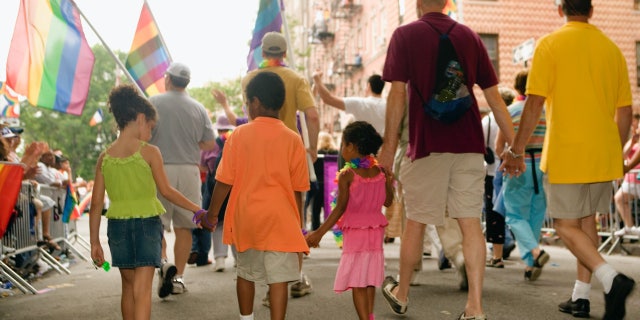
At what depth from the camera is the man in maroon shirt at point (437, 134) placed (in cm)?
523

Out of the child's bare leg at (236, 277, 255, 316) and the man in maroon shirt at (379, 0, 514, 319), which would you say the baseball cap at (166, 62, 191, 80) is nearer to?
the man in maroon shirt at (379, 0, 514, 319)

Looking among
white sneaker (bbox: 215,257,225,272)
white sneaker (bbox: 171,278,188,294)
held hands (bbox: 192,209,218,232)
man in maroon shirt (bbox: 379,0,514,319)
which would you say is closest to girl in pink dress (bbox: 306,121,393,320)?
man in maroon shirt (bbox: 379,0,514,319)

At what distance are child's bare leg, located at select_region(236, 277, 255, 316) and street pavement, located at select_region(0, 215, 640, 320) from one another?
1141mm

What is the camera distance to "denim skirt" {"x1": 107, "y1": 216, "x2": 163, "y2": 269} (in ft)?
15.8

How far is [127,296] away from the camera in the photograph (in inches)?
190

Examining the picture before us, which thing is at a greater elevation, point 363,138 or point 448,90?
point 448,90

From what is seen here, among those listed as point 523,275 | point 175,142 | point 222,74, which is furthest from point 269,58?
point 222,74

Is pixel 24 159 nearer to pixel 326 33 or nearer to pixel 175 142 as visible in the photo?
pixel 175 142

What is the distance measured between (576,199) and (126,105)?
2.98 metres

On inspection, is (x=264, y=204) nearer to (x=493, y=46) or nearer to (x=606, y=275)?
(x=606, y=275)

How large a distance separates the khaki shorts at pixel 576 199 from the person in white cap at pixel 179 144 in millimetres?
3239

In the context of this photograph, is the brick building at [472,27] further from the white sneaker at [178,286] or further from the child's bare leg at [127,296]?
the child's bare leg at [127,296]

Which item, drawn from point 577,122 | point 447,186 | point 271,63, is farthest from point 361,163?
point 271,63

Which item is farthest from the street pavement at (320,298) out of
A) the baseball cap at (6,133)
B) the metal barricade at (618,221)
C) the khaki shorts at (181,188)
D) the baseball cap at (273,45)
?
the metal barricade at (618,221)
